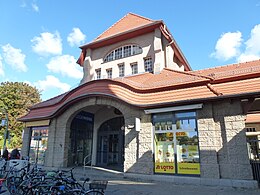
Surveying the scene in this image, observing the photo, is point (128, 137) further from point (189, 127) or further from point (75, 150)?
point (75, 150)

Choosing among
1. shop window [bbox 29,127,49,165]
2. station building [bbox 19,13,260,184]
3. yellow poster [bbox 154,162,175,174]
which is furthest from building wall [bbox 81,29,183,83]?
yellow poster [bbox 154,162,175,174]

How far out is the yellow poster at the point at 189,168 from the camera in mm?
9109

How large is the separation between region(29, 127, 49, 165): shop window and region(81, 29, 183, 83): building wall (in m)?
6.16

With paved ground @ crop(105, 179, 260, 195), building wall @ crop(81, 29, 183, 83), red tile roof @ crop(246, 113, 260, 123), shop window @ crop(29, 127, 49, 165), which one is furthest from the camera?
red tile roof @ crop(246, 113, 260, 123)

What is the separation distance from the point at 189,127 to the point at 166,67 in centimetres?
681

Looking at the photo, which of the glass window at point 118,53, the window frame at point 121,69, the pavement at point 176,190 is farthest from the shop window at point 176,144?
the glass window at point 118,53

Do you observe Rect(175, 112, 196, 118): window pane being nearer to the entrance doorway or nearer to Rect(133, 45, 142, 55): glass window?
the entrance doorway

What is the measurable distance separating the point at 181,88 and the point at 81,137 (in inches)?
372

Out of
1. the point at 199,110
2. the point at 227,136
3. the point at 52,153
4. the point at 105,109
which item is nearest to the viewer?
the point at 227,136

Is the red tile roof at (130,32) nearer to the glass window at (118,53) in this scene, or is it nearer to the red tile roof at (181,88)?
the glass window at (118,53)

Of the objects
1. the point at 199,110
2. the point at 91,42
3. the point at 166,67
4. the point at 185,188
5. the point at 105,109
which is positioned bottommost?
the point at 185,188

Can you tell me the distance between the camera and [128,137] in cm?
1110

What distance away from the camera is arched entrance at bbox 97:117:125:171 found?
1473 centimetres

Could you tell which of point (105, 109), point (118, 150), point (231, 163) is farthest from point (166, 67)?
point (231, 163)
